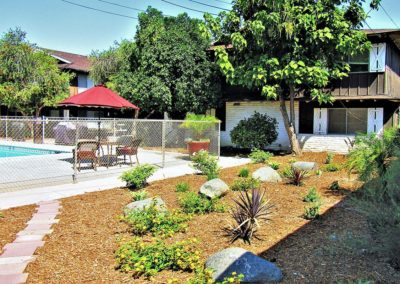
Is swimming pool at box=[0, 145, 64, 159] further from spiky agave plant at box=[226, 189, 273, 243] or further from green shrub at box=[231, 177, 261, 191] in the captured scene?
spiky agave plant at box=[226, 189, 273, 243]

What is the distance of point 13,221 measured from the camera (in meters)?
5.69

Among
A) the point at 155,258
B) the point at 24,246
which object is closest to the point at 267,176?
the point at 155,258

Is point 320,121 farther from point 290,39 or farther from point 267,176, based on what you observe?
point 267,176

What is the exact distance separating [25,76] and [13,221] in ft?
59.5

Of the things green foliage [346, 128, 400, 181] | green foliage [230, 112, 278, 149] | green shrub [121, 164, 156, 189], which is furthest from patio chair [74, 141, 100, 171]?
green foliage [230, 112, 278, 149]

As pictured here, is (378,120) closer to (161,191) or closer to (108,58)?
(161,191)

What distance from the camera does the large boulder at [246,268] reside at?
3584mm

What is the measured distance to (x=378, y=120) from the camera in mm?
15188

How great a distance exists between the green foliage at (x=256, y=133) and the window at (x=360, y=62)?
390cm

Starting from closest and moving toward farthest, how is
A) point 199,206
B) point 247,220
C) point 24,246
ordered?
1. point 24,246
2. point 247,220
3. point 199,206

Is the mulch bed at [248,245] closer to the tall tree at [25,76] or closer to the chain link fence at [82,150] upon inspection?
the chain link fence at [82,150]

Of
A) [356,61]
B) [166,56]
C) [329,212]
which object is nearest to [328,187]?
[329,212]

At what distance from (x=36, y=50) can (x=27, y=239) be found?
67.7 ft

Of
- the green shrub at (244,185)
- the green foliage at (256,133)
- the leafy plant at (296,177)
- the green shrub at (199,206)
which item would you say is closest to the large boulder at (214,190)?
the green shrub at (199,206)
